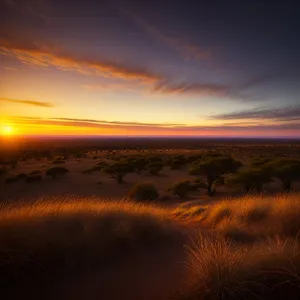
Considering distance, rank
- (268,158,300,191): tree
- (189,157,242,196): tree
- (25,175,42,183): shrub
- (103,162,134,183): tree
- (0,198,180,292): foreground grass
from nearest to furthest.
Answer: (0,198,180,292): foreground grass
(268,158,300,191): tree
(189,157,242,196): tree
(25,175,42,183): shrub
(103,162,134,183): tree

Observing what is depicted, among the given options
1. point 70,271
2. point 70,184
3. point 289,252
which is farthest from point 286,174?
point 70,184

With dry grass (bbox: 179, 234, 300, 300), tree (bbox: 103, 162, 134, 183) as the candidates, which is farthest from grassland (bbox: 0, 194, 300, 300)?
tree (bbox: 103, 162, 134, 183)

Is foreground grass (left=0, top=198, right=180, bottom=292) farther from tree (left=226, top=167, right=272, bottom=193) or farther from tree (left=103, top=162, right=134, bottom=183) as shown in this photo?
tree (left=103, top=162, right=134, bottom=183)

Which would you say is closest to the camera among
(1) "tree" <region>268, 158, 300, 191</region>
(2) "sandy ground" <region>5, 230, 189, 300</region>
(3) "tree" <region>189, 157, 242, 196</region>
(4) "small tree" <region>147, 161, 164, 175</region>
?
(2) "sandy ground" <region>5, 230, 189, 300</region>

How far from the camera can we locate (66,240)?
5.36m

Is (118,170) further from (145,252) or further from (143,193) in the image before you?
(145,252)

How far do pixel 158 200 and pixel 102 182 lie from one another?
11.8m

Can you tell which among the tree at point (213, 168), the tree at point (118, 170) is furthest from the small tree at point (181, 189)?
the tree at point (118, 170)

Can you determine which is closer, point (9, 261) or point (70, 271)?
point (9, 261)

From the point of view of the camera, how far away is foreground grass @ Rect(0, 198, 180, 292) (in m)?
4.58

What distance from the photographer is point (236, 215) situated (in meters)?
8.36

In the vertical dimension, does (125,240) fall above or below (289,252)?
below

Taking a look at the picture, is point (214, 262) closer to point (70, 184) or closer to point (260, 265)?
point (260, 265)

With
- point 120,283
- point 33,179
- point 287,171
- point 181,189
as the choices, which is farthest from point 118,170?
point 120,283
